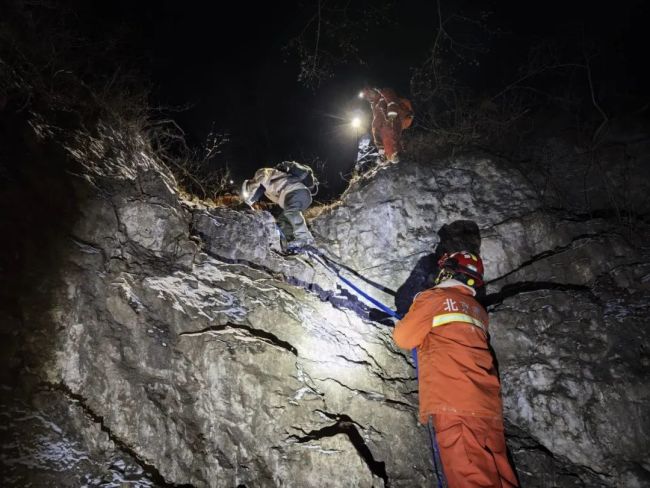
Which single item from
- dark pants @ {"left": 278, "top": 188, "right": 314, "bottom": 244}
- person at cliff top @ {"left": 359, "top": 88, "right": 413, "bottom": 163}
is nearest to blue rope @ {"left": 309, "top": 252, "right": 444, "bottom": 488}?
dark pants @ {"left": 278, "top": 188, "right": 314, "bottom": 244}

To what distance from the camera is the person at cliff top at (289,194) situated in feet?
17.7

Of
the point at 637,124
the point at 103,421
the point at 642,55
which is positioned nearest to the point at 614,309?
the point at 637,124

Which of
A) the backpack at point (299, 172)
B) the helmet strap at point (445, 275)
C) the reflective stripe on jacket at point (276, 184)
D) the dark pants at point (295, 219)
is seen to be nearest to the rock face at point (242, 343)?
the dark pants at point (295, 219)

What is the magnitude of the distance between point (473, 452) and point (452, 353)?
0.80m

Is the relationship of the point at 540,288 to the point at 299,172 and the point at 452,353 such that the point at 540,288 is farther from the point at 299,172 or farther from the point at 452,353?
the point at 299,172

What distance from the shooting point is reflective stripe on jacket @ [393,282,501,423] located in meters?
3.18

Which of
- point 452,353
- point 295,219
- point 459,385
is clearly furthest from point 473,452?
point 295,219

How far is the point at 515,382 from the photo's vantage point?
13.6 feet

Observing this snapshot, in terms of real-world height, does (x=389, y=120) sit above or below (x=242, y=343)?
above

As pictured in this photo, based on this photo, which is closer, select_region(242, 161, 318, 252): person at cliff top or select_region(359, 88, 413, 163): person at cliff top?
select_region(242, 161, 318, 252): person at cliff top

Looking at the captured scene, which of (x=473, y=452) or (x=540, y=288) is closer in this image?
(x=473, y=452)

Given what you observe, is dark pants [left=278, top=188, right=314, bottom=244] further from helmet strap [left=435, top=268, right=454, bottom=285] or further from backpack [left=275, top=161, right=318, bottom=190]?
helmet strap [left=435, top=268, right=454, bottom=285]

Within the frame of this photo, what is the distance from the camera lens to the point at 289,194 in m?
5.50

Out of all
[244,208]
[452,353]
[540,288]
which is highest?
[244,208]
